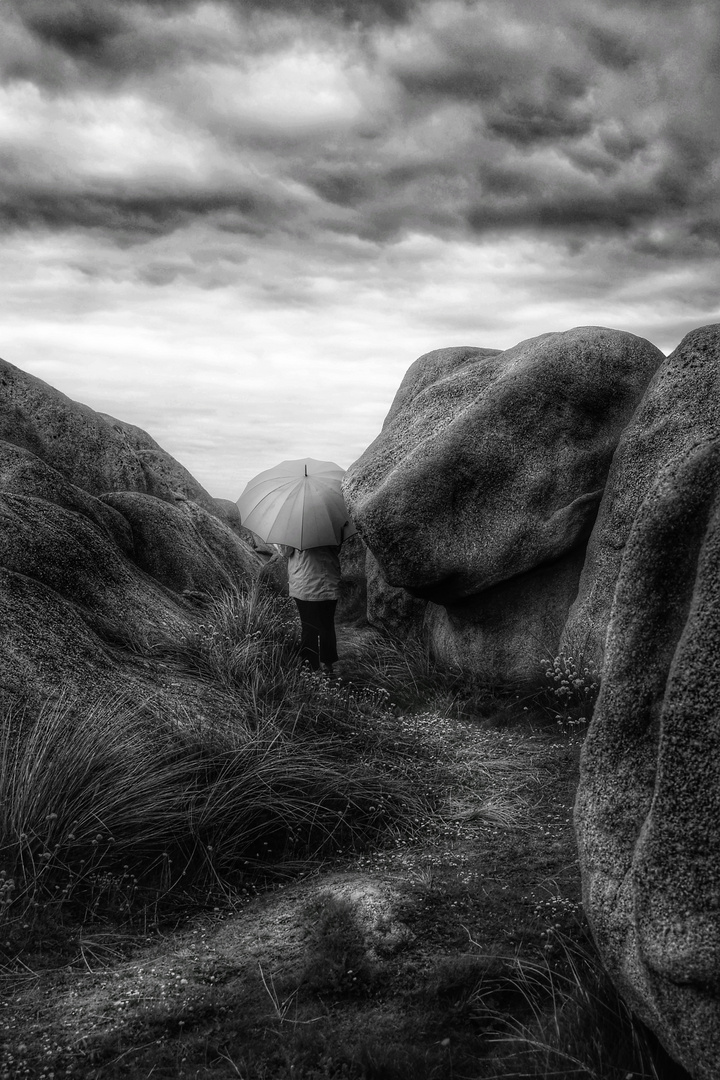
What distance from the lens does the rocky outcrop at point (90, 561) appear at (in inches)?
297

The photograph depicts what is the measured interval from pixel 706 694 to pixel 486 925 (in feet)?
8.45

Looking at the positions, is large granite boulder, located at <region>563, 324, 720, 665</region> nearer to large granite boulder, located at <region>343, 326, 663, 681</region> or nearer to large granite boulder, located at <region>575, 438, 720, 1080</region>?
large granite boulder, located at <region>343, 326, 663, 681</region>

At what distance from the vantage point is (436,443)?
33.2 ft

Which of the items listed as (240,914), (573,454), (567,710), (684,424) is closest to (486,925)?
(240,914)

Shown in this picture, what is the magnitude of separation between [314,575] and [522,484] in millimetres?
2497

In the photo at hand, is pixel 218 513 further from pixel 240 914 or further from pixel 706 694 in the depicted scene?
pixel 706 694

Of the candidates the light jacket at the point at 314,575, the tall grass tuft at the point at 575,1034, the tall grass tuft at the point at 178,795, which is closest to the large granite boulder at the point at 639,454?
the tall grass tuft at the point at 178,795

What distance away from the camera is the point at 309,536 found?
33.2ft

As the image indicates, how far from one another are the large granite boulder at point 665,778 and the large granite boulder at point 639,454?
4.42m

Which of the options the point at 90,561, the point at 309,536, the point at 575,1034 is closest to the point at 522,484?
the point at 309,536

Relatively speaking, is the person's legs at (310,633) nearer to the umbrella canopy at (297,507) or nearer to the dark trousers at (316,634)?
the dark trousers at (316,634)

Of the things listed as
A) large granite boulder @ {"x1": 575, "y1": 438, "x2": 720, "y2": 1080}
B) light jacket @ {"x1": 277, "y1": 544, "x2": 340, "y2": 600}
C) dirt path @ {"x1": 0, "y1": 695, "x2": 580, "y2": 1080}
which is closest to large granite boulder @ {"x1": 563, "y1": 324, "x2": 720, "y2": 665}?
light jacket @ {"x1": 277, "y1": 544, "x2": 340, "y2": 600}

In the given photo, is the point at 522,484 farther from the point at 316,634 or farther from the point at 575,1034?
the point at 575,1034

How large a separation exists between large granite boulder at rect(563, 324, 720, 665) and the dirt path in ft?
10.8
